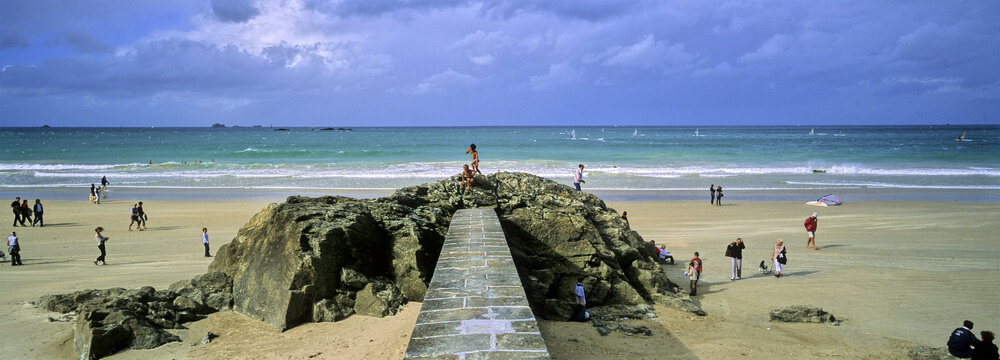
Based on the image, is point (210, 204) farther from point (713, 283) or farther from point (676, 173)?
point (676, 173)

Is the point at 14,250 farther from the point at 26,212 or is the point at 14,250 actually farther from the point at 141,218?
the point at 26,212

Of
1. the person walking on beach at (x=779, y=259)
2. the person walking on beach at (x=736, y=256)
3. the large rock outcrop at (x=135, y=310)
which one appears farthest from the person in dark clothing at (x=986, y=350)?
the large rock outcrop at (x=135, y=310)

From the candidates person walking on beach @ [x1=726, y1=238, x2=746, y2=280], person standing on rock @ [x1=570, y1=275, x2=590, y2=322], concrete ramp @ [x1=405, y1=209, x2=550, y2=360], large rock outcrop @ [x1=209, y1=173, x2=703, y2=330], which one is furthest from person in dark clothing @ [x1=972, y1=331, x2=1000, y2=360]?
concrete ramp @ [x1=405, y1=209, x2=550, y2=360]

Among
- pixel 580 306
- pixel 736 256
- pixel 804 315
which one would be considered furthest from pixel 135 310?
pixel 736 256

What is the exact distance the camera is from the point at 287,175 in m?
39.5

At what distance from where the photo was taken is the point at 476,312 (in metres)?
4.60

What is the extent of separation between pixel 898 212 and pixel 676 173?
61.9ft

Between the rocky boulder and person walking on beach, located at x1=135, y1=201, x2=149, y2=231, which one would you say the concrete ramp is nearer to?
the rocky boulder

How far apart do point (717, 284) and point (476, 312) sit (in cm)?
854

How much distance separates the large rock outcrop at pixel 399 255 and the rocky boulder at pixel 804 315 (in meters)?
1.43

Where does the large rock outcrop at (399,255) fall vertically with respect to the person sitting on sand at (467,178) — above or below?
below

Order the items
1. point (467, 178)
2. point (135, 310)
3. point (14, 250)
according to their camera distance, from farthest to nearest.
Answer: point (14, 250) < point (467, 178) < point (135, 310)

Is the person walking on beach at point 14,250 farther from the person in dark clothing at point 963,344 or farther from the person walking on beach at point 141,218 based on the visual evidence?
the person in dark clothing at point 963,344

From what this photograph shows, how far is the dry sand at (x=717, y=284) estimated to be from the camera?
6.76 metres
